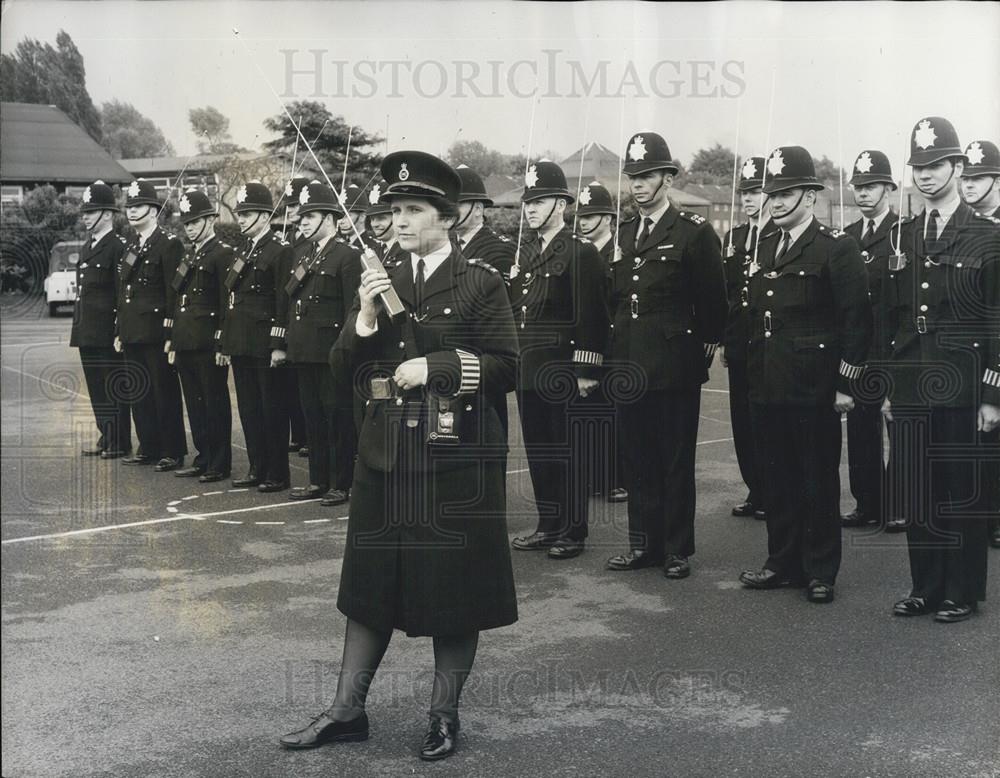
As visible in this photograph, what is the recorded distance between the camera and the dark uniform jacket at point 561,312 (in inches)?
265

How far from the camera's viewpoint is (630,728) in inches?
162

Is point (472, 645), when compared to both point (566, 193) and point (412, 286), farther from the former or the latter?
point (566, 193)

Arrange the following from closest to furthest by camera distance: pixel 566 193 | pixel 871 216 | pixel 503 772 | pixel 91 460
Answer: pixel 503 772 → pixel 566 193 → pixel 871 216 → pixel 91 460

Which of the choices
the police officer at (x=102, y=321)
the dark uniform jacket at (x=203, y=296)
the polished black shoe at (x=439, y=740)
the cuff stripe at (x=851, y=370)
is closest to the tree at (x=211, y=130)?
the dark uniform jacket at (x=203, y=296)

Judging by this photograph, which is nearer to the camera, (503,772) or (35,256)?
(503,772)

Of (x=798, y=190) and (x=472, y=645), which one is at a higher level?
(x=798, y=190)

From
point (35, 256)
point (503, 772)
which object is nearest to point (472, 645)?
point (503, 772)

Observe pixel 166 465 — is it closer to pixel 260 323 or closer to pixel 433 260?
pixel 260 323

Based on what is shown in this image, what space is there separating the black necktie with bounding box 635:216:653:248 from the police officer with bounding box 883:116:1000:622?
1275mm

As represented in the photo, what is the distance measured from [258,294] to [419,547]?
4.95m

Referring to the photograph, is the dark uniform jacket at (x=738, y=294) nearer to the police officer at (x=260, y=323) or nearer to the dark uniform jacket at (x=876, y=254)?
the dark uniform jacket at (x=876, y=254)

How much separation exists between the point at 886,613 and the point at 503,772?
241cm

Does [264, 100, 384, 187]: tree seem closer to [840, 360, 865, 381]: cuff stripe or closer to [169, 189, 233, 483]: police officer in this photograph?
[169, 189, 233, 483]: police officer

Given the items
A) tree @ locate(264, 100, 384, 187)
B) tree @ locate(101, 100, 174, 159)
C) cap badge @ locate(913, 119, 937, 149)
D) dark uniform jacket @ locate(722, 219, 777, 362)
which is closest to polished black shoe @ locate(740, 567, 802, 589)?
dark uniform jacket @ locate(722, 219, 777, 362)
